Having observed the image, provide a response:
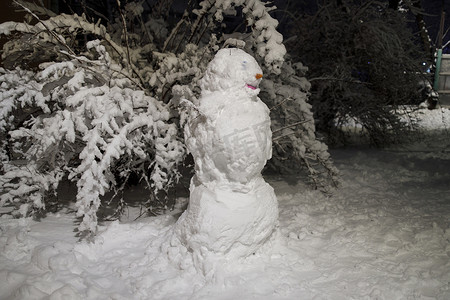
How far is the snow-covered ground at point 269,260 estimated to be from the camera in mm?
2922

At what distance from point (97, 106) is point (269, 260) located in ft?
7.77

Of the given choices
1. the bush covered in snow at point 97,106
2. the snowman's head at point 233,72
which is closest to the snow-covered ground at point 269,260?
the bush covered in snow at point 97,106

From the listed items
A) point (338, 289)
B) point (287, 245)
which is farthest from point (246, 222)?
point (338, 289)

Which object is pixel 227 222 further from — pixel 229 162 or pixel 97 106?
pixel 97 106

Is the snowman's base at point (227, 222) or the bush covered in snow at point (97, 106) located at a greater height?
the bush covered in snow at point (97, 106)

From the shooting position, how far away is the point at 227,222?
10.3 feet

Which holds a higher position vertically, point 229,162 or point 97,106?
point 97,106

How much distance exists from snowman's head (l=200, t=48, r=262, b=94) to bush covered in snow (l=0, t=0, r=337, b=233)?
100 cm

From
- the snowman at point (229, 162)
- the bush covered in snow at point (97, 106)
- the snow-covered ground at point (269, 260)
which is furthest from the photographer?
the bush covered in snow at point (97, 106)

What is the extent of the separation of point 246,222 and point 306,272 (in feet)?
2.34

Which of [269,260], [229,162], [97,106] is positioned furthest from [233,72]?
[269,260]

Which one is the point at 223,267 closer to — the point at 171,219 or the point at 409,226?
the point at 171,219

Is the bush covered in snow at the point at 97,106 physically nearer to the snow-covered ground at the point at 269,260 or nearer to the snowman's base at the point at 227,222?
the snow-covered ground at the point at 269,260

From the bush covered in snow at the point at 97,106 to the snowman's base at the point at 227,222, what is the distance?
3.23ft
